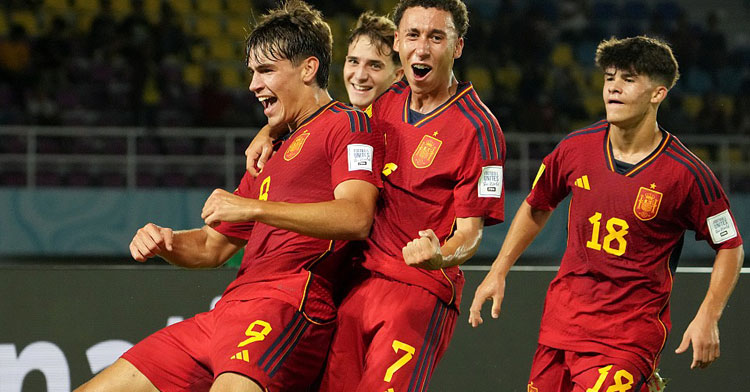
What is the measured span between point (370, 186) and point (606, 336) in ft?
3.93

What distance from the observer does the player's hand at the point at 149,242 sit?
10.9 ft

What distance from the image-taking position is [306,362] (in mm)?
3293

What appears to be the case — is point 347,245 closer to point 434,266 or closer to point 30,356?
point 434,266

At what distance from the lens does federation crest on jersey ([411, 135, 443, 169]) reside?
137 inches

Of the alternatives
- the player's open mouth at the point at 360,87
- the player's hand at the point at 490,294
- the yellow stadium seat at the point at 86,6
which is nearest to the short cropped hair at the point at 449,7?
the player's open mouth at the point at 360,87

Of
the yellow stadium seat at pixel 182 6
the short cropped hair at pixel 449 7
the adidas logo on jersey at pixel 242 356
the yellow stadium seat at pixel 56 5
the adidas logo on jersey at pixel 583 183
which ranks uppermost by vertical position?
the yellow stadium seat at pixel 182 6

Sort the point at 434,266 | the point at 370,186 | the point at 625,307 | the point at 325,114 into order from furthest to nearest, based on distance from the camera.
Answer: the point at 625,307, the point at 325,114, the point at 370,186, the point at 434,266

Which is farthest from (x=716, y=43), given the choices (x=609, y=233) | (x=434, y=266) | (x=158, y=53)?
(x=434, y=266)

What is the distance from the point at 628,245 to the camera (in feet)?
12.3

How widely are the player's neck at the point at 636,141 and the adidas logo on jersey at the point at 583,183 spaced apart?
0.52 feet

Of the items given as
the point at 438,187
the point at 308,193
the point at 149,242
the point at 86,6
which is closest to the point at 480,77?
the point at 86,6

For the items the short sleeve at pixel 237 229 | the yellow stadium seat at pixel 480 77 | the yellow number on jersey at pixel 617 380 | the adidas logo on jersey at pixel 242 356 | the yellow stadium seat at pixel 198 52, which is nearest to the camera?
the adidas logo on jersey at pixel 242 356

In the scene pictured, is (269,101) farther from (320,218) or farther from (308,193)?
(320,218)

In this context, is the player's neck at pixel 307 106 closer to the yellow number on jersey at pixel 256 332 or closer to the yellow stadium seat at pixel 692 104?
the yellow number on jersey at pixel 256 332
